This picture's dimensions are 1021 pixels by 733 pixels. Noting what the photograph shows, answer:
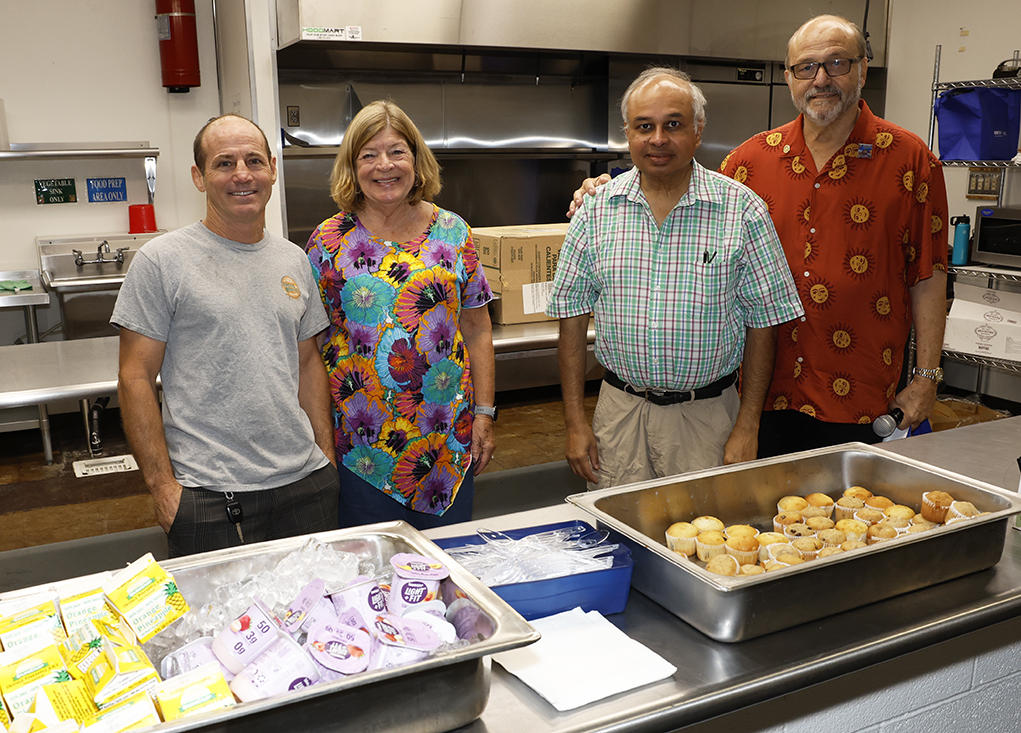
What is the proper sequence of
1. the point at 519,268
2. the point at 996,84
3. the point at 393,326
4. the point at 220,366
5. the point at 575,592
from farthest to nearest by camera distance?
1. the point at 996,84
2. the point at 519,268
3. the point at 393,326
4. the point at 220,366
5. the point at 575,592

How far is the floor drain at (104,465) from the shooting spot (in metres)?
4.21

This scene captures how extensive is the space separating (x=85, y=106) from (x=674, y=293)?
13.4ft

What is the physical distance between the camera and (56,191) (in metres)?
4.76

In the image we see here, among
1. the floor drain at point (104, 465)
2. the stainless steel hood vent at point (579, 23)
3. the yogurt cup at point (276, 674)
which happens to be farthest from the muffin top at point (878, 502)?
the floor drain at point (104, 465)

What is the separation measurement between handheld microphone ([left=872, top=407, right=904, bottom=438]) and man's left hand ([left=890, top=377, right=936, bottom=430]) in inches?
0.8

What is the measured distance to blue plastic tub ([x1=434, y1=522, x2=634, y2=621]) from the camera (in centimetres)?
119

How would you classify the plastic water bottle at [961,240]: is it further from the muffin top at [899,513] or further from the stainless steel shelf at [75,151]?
the stainless steel shelf at [75,151]

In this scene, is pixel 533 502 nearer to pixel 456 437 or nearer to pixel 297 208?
pixel 456 437

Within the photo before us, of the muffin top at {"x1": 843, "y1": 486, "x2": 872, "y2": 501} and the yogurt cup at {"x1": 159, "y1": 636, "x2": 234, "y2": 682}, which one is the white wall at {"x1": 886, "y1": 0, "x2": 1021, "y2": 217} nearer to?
the muffin top at {"x1": 843, "y1": 486, "x2": 872, "y2": 501}

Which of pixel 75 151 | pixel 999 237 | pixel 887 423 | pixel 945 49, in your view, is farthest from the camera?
pixel 945 49

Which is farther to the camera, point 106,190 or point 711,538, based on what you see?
point 106,190

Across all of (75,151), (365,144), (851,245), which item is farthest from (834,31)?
(75,151)

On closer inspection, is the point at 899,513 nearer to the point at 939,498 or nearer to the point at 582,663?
the point at 939,498

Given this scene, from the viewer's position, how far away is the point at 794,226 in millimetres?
2182
